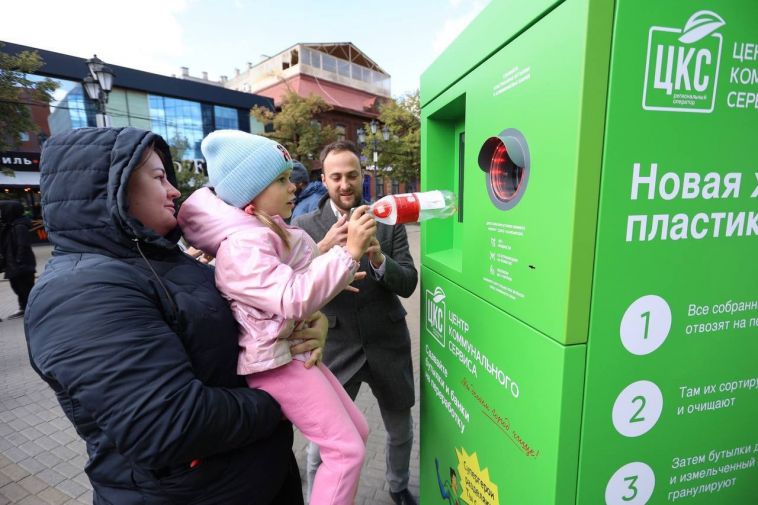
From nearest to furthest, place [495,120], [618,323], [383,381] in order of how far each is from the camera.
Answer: [618,323] → [495,120] → [383,381]

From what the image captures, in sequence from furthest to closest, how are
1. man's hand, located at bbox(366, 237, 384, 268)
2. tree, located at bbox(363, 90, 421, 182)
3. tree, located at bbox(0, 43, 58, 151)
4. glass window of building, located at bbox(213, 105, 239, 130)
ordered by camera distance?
glass window of building, located at bbox(213, 105, 239, 130) < tree, located at bbox(363, 90, 421, 182) < tree, located at bbox(0, 43, 58, 151) < man's hand, located at bbox(366, 237, 384, 268)

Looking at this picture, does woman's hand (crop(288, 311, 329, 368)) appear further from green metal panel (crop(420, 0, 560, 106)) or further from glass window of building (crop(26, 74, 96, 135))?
glass window of building (crop(26, 74, 96, 135))

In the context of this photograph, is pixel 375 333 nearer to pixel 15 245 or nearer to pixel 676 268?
pixel 676 268

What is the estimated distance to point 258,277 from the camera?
1158mm

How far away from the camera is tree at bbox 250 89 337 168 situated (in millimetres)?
20656

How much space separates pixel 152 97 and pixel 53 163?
22.9 m

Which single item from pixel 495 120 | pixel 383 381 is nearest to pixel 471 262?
pixel 495 120

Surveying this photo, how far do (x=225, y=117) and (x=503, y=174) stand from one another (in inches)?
964

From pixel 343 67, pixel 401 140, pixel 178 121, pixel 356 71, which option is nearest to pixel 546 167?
pixel 401 140

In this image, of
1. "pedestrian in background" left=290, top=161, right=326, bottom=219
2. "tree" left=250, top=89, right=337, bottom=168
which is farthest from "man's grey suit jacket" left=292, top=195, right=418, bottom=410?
"tree" left=250, top=89, right=337, bottom=168

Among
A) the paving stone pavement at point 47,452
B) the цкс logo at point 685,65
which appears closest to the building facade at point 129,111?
the paving stone pavement at point 47,452

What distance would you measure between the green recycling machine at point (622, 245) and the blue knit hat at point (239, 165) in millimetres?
705

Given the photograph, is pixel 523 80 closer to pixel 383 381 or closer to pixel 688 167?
pixel 688 167

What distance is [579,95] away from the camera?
78 cm
